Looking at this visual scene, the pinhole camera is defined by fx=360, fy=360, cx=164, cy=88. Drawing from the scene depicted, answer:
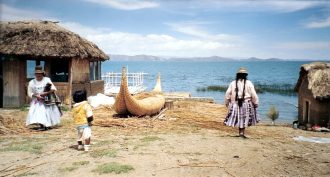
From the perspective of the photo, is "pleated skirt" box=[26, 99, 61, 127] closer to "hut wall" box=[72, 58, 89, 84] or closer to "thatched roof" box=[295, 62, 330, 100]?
"hut wall" box=[72, 58, 89, 84]

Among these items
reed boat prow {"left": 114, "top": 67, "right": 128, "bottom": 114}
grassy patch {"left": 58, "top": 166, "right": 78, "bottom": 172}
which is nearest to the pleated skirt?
reed boat prow {"left": 114, "top": 67, "right": 128, "bottom": 114}

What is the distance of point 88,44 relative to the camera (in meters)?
18.9

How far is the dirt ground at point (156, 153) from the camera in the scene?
6.61 m

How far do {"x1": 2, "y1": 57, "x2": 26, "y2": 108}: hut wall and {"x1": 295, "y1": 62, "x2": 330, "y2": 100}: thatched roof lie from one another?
13101mm

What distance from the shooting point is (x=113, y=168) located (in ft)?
21.4

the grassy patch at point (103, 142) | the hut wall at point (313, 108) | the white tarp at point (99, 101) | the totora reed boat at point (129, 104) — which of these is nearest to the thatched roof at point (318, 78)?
the hut wall at point (313, 108)

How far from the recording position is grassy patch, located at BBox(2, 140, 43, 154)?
8234 millimetres

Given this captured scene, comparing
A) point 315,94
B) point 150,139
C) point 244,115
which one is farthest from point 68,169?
point 315,94

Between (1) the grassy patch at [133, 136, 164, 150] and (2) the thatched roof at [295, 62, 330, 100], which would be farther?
(2) the thatched roof at [295, 62, 330, 100]

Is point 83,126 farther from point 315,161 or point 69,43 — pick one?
point 69,43

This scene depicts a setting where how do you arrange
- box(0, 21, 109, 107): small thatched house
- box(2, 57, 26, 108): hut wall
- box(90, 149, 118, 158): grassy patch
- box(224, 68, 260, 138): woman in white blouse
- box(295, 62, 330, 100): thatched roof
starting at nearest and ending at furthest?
box(90, 149, 118, 158): grassy patch → box(224, 68, 260, 138): woman in white blouse → box(295, 62, 330, 100): thatched roof → box(0, 21, 109, 107): small thatched house → box(2, 57, 26, 108): hut wall

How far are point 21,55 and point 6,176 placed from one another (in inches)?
461

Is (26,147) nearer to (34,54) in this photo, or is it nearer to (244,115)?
(244,115)

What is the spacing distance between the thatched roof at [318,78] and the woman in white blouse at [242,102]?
17.0ft
